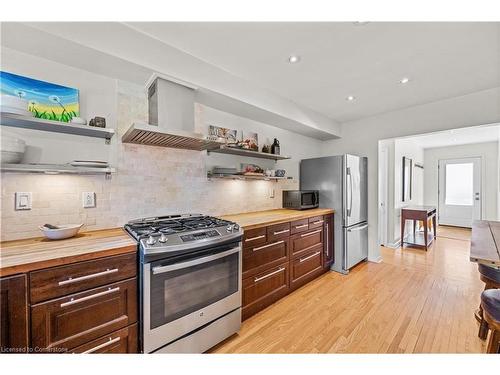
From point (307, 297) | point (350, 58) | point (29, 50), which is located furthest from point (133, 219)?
point (350, 58)

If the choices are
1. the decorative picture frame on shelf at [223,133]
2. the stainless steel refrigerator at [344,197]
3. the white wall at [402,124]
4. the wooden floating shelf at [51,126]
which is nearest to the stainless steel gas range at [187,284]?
the wooden floating shelf at [51,126]

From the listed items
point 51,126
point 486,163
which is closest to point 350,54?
point 51,126

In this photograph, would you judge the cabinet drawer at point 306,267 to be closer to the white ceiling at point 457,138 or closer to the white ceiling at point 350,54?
the white ceiling at point 350,54

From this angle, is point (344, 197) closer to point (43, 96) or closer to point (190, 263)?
point (190, 263)

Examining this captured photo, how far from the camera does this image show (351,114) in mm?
3551

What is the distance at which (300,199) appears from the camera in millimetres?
3119

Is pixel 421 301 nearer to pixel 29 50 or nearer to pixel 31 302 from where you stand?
pixel 31 302

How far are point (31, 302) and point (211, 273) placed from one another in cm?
98

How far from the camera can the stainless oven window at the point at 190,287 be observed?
4.66 ft

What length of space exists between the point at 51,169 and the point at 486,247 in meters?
3.17

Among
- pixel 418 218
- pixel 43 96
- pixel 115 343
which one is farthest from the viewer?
pixel 418 218

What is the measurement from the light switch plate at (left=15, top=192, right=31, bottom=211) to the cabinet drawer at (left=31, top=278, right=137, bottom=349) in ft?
2.64

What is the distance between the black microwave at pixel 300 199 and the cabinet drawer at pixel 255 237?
43.7 inches
